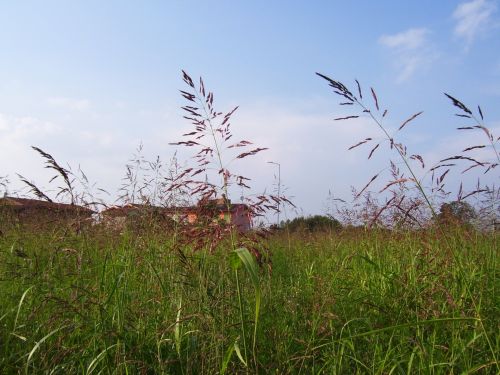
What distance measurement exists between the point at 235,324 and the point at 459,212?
8.34 ft

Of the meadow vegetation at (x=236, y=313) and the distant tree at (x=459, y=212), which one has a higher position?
the distant tree at (x=459, y=212)

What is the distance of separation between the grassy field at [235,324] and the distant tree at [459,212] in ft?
0.70

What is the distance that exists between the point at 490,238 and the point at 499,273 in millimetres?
453

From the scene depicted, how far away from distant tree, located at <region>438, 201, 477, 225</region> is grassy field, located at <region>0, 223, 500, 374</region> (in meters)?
0.21

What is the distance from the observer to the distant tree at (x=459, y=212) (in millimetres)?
3570

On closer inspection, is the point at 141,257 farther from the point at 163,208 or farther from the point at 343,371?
the point at 343,371

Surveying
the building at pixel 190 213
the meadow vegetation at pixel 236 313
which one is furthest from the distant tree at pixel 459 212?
the building at pixel 190 213

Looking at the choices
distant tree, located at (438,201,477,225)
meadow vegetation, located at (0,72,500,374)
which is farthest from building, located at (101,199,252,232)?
distant tree, located at (438,201,477,225)

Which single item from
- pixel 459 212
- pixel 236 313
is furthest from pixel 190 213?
pixel 459 212

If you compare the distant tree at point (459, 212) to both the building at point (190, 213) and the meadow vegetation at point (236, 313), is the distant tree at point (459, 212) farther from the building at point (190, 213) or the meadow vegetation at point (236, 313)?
the building at point (190, 213)

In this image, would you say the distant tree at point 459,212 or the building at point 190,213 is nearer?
the building at point 190,213

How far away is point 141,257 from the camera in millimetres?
2949

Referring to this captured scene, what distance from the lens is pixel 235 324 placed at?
1.91 m

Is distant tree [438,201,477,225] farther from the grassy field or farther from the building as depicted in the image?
the building
